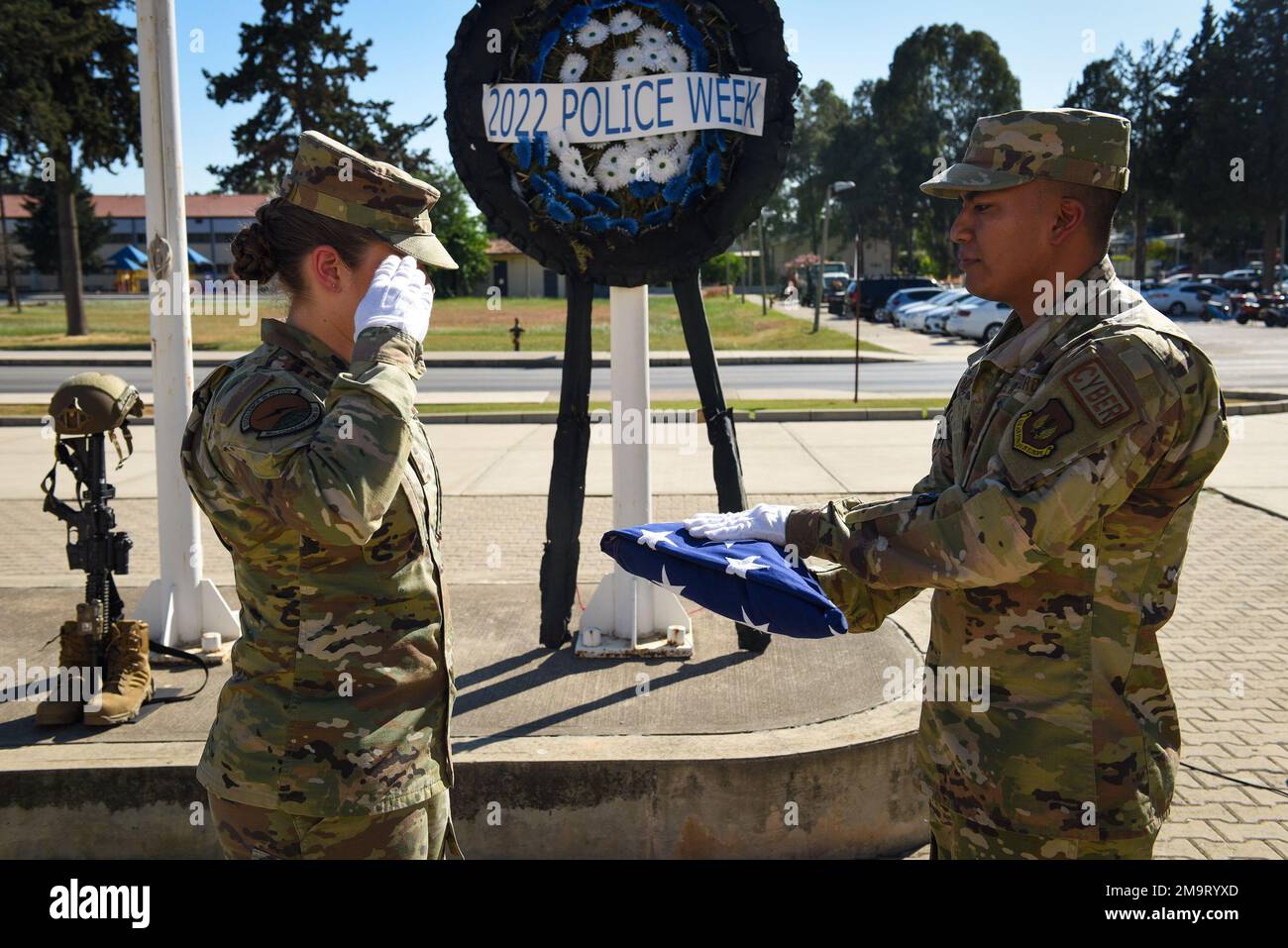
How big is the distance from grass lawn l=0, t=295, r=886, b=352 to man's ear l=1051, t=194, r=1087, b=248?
21.1 meters

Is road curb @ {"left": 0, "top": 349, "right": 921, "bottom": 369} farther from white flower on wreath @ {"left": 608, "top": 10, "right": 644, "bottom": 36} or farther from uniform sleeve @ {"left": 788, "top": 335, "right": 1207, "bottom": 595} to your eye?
uniform sleeve @ {"left": 788, "top": 335, "right": 1207, "bottom": 595}

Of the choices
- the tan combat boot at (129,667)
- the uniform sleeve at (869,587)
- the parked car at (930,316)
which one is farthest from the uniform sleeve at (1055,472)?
the parked car at (930,316)

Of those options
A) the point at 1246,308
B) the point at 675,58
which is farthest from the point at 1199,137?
the point at 675,58

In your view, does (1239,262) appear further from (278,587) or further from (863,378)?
(278,587)

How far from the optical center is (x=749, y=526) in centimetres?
234

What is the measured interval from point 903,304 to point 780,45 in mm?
38512

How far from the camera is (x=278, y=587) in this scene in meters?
2.21

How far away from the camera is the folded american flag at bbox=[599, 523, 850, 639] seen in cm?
218

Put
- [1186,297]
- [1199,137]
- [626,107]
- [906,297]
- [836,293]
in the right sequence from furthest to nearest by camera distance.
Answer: [836,293] < [1199,137] < [906,297] < [1186,297] < [626,107]

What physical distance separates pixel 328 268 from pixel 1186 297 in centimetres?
4454

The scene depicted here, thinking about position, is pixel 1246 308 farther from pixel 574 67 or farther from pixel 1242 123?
pixel 574 67

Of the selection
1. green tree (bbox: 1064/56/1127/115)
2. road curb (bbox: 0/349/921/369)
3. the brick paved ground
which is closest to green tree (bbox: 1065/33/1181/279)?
green tree (bbox: 1064/56/1127/115)

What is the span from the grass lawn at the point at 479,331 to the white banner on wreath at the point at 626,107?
60.9 ft
